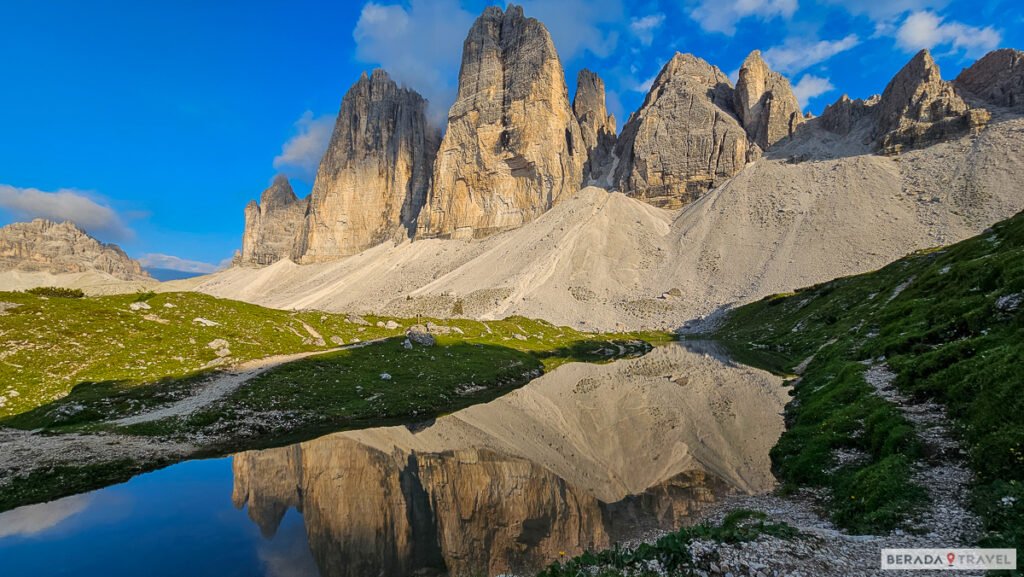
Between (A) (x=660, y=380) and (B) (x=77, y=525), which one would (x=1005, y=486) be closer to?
(B) (x=77, y=525)

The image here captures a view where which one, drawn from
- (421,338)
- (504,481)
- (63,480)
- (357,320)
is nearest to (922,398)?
(504,481)

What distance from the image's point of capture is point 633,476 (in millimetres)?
21266

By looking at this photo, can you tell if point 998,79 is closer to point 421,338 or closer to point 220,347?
point 421,338

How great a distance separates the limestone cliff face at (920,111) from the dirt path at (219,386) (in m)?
204

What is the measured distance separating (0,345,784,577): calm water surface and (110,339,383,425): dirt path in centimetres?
711

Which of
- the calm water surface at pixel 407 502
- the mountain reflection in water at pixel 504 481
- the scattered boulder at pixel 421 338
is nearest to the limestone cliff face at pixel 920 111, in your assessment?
the mountain reflection in water at pixel 504 481

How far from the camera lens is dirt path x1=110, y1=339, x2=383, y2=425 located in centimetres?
2734

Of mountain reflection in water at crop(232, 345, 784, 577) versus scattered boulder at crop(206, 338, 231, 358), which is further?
scattered boulder at crop(206, 338, 231, 358)

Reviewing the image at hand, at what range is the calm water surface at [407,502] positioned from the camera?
14.7 m

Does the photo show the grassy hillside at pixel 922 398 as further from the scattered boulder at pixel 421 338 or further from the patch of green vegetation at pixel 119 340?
the patch of green vegetation at pixel 119 340

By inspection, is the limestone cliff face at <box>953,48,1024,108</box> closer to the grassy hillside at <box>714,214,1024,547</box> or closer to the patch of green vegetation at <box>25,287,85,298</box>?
the grassy hillside at <box>714,214,1024,547</box>

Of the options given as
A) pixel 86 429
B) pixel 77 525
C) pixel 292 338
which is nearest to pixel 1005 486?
pixel 77 525

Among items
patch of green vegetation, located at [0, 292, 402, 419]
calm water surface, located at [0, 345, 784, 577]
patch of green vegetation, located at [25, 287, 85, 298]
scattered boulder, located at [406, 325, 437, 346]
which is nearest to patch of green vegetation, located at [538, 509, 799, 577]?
calm water surface, located at [0, 345, 784, 577]

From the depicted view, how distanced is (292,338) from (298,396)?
21.8m
